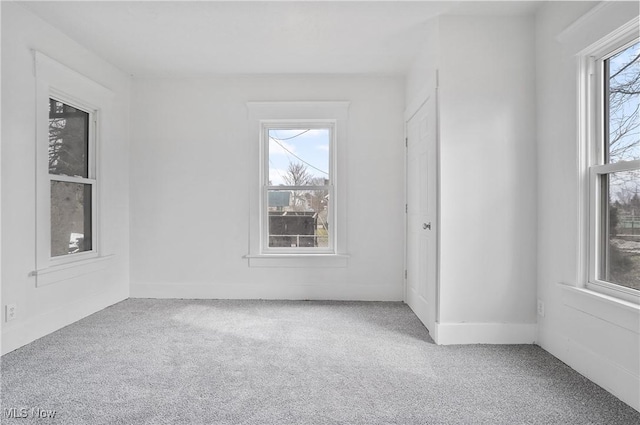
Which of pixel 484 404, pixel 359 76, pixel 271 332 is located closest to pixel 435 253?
pixel 484 404

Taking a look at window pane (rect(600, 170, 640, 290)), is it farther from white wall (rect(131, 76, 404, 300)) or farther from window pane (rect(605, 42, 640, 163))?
white wall (rect(131, 76, 404, 300))

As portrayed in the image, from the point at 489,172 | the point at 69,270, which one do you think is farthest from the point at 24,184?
the point at 489,172

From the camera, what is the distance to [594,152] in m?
2.36

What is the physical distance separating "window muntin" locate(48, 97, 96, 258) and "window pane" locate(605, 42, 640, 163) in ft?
13.3

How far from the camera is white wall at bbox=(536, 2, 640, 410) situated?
2055 mm

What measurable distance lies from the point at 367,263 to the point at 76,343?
2769 mm

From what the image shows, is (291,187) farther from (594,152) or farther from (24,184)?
(594,152)

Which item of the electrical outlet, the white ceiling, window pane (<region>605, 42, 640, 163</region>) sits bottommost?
the electrical outlet

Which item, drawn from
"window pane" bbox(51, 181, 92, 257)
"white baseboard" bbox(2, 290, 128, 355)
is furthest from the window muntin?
"white baseboard" bbox(2, 290, 128, 355)

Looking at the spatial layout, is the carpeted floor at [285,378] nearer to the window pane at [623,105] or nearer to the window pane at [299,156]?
the window pane at [623,105]

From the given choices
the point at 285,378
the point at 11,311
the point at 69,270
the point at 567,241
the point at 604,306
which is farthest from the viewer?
the point at 69,270

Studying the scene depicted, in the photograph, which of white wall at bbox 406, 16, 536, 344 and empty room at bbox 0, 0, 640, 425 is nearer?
empty room at bbox 0, 0, 640, 425

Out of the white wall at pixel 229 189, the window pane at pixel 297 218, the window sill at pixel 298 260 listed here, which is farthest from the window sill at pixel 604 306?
the window pane at pixel 297 218
